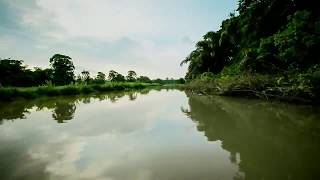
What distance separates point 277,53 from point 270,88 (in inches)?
143

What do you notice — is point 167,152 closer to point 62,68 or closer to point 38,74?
point 38,74

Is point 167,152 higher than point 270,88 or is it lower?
lower

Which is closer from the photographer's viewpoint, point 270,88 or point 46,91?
point 270,88

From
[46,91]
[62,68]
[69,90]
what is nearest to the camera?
[46,91]

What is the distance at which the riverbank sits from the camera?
463 inches

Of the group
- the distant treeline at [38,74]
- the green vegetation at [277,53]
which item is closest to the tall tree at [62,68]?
the distant treeline at [38,74]

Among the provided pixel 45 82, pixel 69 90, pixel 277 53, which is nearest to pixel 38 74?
pixel 45 82

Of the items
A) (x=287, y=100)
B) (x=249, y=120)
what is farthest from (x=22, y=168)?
(x=287, y=100)

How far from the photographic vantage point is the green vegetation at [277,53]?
12367 millimetres

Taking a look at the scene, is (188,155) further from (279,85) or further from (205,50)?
(205,50)

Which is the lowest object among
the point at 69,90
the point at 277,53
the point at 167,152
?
the point at 167,152

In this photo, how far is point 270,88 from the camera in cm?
1427

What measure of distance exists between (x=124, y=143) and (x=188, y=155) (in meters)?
1.70

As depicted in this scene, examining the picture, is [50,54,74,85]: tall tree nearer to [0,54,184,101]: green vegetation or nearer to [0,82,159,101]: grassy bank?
[0,54,184,101]: green vegetation
